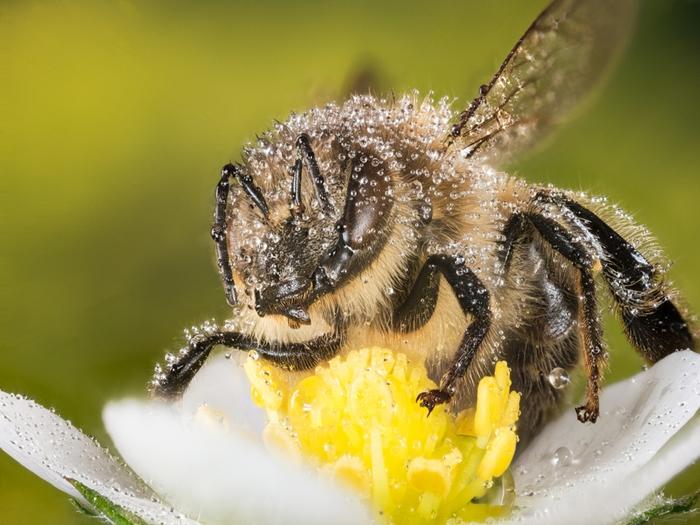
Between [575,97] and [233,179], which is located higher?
[575,97]

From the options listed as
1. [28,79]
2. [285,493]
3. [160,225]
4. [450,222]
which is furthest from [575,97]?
[28,79]

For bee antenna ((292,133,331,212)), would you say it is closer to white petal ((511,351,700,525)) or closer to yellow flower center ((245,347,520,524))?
yellow flower center ((245,347,520,524))

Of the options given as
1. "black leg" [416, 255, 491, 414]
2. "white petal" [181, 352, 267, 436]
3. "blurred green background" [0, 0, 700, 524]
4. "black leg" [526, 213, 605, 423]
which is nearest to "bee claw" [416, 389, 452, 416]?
"black leg" [416, 255, 491, 414]

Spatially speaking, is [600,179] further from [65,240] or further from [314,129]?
[65,240]

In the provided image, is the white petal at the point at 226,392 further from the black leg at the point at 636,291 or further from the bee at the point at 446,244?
the black leg at the point at 636,291

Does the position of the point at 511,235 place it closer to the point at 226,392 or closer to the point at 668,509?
the point at 668,509

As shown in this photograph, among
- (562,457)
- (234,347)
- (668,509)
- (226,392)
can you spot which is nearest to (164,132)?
(226,392)
